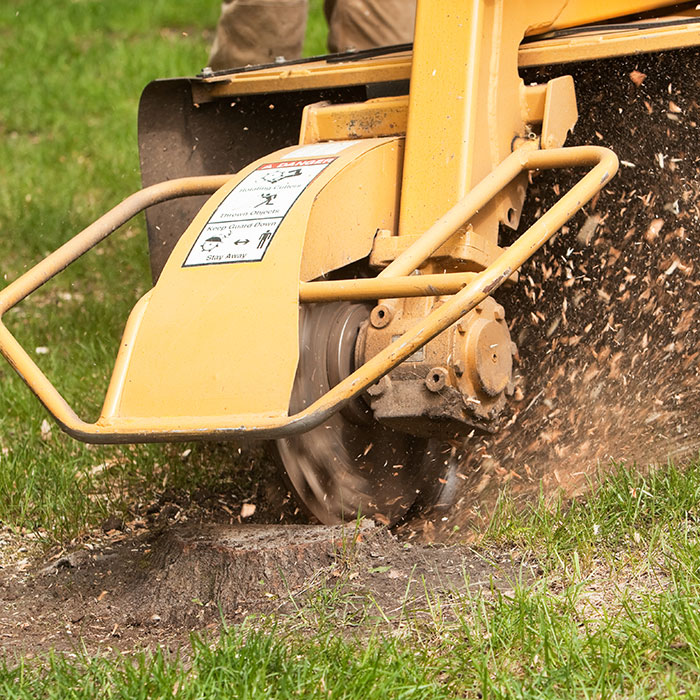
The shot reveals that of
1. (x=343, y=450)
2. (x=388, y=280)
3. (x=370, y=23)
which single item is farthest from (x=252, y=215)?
(x=370, y=23)

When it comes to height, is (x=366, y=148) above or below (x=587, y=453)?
above

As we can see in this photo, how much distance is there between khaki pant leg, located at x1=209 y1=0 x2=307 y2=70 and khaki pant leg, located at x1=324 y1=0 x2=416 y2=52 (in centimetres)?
22

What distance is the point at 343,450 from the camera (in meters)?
2.69

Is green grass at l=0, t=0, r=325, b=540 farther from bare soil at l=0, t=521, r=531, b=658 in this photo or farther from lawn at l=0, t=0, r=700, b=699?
bare soil at l=0, t=521, r=531, b=658

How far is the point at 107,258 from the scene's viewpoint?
16.7 ft

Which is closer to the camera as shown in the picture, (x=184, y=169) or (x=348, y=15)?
(x=184, y=169)

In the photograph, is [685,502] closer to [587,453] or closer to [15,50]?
[587,453]

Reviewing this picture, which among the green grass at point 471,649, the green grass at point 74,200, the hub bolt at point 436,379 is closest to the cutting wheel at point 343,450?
the hub bolt at point 436,379

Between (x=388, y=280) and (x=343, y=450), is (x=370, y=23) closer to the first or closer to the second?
(x=343, y=450)

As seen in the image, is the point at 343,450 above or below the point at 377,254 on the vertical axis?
below

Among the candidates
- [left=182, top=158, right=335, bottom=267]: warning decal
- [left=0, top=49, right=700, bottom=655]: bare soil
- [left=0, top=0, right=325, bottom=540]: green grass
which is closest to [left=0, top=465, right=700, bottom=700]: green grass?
[left=0, top=49, right=700, bottom=655]: bare soil

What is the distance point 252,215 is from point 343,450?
63 centimetres

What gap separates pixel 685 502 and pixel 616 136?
90 cm

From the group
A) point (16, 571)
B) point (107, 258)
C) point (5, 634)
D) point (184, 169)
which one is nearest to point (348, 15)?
point (107, 258)
